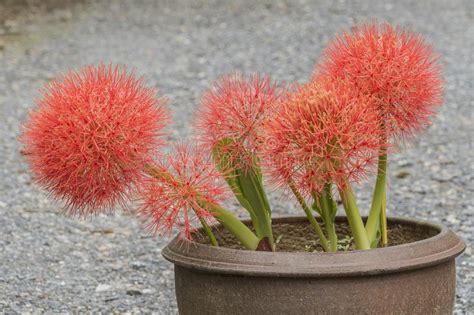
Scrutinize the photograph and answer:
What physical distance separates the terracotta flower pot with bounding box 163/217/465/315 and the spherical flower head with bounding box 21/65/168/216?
0.21 meters

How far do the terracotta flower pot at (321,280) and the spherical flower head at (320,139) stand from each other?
0.14 metres

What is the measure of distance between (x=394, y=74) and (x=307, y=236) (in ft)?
1.59

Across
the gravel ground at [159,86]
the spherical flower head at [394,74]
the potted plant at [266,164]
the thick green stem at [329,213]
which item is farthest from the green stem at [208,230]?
the gravel ground at [159,86]

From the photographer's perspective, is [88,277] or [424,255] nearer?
[424,255]

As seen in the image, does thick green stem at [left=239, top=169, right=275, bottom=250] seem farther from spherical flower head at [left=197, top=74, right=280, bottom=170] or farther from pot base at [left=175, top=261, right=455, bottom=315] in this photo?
pot base at [left=175, top=261, right=455, bottom=315]

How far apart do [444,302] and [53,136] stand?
0.78 meters

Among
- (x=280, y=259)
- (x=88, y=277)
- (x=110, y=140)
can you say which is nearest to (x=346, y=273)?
(x=280, y=259)

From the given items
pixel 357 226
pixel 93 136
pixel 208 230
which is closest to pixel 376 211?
pixel 357 226

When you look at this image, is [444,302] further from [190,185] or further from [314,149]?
[190,185]

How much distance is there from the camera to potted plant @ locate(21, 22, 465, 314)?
1521 mm

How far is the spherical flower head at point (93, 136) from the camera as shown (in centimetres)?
154

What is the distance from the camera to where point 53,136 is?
1558 millimetres

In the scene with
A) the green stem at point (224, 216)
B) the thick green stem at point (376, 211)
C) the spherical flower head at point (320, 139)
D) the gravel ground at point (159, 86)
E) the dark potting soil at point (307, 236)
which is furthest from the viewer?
the gravel ground at point (159, 86)

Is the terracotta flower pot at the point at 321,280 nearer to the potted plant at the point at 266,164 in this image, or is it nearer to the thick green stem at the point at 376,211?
the potted plant at the point at 266,164
